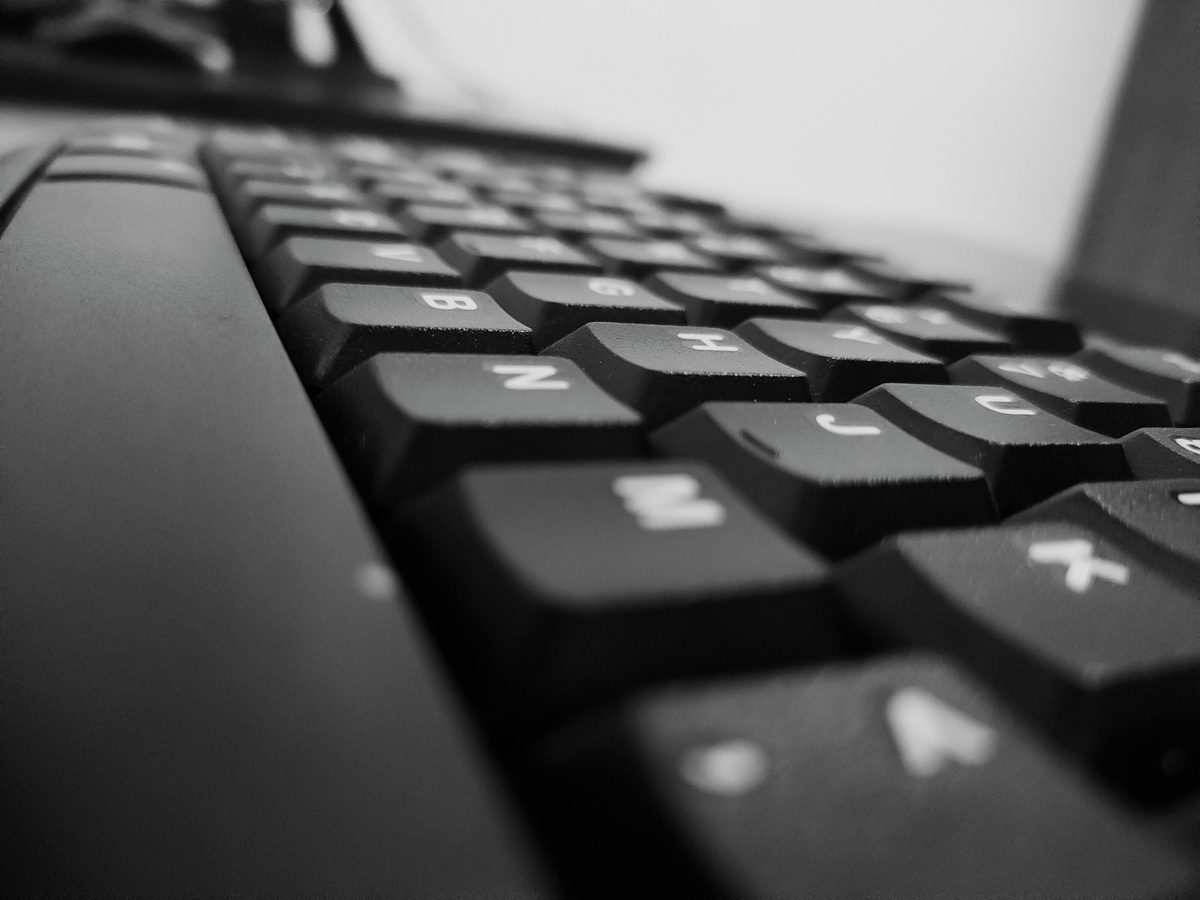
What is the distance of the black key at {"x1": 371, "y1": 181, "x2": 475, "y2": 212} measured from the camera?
0.50 meters

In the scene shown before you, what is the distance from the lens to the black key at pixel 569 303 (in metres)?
0.35

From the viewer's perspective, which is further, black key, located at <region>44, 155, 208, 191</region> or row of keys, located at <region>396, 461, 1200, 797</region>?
black key, located at <region>44, 155, 208, 191</region>

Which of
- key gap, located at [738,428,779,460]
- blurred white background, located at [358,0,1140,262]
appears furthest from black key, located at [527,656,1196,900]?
blurred white background, located at [358,0,1140,262]

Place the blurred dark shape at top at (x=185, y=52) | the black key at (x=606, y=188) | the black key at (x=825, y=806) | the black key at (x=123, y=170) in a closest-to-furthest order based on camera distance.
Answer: the black key at (x=825, y=806)
the black key at (x=123, y=170)
the black key at (x=606, y=188)
the blurred dark shape at top at (x=185, y=52)

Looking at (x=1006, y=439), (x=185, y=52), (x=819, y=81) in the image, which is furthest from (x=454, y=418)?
(x=819, y=81)

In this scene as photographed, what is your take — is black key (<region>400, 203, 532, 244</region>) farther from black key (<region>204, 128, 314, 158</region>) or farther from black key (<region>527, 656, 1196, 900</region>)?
black key (<region>527, 656, 1196, 900</region>)

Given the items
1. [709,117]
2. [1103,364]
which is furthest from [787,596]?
[709,117]

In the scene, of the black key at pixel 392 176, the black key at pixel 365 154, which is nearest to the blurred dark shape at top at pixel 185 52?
the black key at pixel 365 154

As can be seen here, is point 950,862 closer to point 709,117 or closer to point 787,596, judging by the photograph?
point 787,596

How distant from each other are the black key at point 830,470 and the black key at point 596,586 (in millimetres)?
32

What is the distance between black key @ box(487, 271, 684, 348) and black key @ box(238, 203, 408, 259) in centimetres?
7

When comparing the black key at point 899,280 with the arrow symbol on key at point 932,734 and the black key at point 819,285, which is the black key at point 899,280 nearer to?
the black key at point 819,285

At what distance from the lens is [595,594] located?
158 millimetres

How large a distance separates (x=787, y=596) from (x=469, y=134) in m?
0.80
